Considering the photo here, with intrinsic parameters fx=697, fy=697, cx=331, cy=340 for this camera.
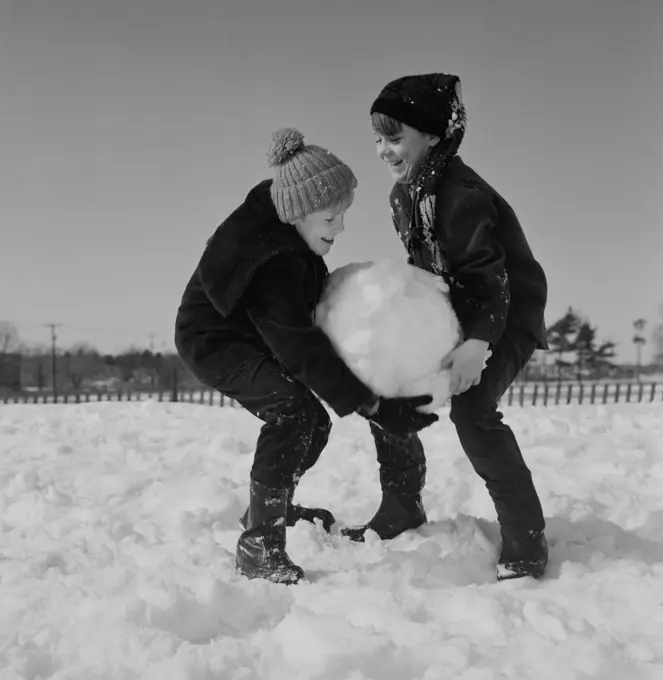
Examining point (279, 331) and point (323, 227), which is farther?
point (323, 227)

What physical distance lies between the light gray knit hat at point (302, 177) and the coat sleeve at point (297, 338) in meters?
0.22

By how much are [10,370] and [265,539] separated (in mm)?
56665

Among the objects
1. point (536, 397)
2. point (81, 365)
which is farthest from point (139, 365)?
point (536, 397)

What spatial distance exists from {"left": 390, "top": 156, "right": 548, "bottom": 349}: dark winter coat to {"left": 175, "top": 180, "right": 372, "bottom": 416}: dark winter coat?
479 millimetres

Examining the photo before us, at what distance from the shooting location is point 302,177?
9.05 feet

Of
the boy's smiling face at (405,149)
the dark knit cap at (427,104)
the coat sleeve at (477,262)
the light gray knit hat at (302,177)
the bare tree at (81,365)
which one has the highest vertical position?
the dark knit cap at (427,104)

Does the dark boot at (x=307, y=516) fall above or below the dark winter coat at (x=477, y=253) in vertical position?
below

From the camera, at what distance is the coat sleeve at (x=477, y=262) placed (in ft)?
8.90

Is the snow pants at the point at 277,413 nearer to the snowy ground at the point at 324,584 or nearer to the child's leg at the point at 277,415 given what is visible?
the child's leg at the point at 277,415

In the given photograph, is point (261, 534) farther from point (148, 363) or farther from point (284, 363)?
point (148, 363)

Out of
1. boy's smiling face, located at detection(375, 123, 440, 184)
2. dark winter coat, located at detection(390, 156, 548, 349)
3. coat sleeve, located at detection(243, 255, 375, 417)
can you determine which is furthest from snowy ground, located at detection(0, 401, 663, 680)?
boy's smiling face, located at detection(375, 123, 440, 184)

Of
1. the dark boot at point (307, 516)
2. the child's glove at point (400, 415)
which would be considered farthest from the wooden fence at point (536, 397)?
the child's glove at point (400, 415)

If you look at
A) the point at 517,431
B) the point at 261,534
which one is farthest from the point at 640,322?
the point at 261,534

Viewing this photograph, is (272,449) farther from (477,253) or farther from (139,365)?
(139,365)
